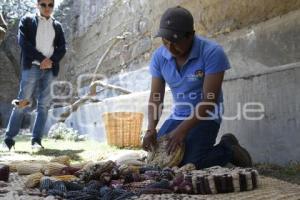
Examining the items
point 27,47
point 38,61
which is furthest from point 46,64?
point 27,47

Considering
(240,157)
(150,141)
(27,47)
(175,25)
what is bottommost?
(240,157)

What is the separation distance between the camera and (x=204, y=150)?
3090mm

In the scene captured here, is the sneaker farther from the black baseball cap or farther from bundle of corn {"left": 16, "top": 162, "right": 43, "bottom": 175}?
the black baseball cap

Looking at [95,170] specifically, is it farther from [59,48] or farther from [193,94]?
[59,48]

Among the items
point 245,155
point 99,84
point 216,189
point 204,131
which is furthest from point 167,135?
point 99,84

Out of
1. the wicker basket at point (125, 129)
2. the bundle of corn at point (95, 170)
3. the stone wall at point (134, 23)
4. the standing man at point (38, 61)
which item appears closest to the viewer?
the bundle of corn at point (95, 170)

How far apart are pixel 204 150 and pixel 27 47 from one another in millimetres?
2617

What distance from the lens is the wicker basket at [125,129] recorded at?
17.6ft

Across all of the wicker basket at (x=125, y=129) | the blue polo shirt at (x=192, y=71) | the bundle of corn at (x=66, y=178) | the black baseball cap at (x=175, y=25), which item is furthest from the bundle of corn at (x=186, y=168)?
the wicker basket at (x=125, y=129)

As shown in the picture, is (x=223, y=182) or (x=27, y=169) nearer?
(x=223, y=182)

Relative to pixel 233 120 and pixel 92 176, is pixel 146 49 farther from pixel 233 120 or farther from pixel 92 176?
pixel 92 176

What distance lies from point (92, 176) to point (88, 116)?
4.86 meters

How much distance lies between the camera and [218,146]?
315 centimetres

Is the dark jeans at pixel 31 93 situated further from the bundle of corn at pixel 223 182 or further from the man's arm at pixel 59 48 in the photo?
the bundle of corn at pixel 223 182
